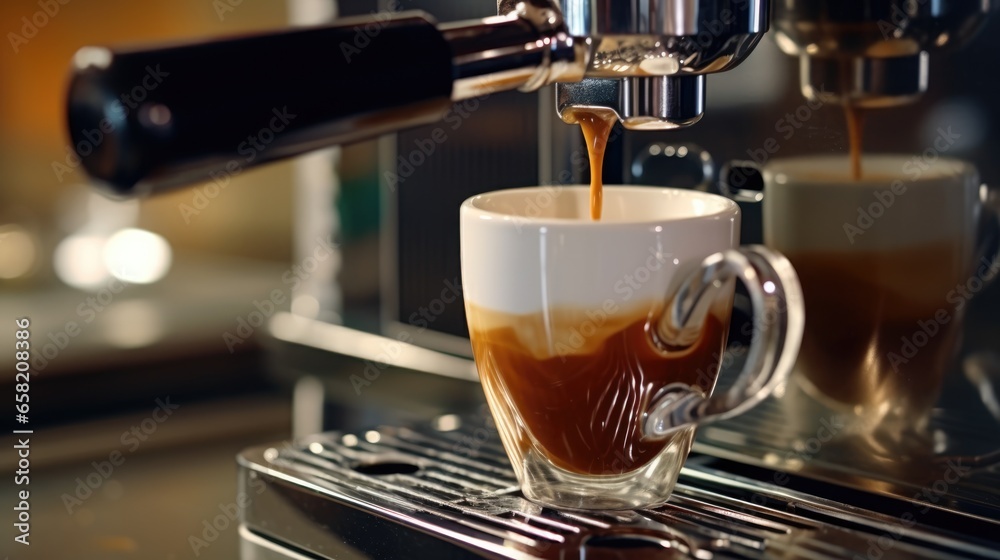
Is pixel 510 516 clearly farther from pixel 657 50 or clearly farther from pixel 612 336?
pixel 657 50

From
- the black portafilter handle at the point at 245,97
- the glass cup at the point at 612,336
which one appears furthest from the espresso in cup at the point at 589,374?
the black portafilter handle at the point at 245,97

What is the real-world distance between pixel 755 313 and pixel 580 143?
0.25 metres

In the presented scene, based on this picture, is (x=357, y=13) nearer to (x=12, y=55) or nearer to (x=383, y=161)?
(x=383, y=161)

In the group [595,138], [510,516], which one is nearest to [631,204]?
[595,138]

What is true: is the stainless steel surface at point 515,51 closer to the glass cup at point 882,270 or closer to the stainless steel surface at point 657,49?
the stainless steel surface at point 657,49

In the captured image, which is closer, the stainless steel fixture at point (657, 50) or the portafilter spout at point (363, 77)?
the portafilter spout at point (363, 77)

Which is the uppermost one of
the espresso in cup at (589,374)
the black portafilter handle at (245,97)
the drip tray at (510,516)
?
the black portafilter handle at (245,97)

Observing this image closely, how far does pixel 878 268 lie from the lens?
1.66ft

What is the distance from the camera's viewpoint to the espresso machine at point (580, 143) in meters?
0.34

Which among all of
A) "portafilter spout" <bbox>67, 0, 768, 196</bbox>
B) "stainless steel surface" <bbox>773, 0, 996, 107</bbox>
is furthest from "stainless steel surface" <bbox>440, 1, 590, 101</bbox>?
"stainless steel surface" <bbox>773, 0, 996, 107</bbox>

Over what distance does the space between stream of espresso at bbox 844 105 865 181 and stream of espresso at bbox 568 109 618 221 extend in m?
0.10

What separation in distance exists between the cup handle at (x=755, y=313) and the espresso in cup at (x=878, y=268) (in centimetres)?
9

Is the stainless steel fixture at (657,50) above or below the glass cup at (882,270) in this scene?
above

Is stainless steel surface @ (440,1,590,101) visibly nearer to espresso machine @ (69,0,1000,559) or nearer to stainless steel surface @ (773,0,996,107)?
espresso machine @ (69,0,1000,559)
